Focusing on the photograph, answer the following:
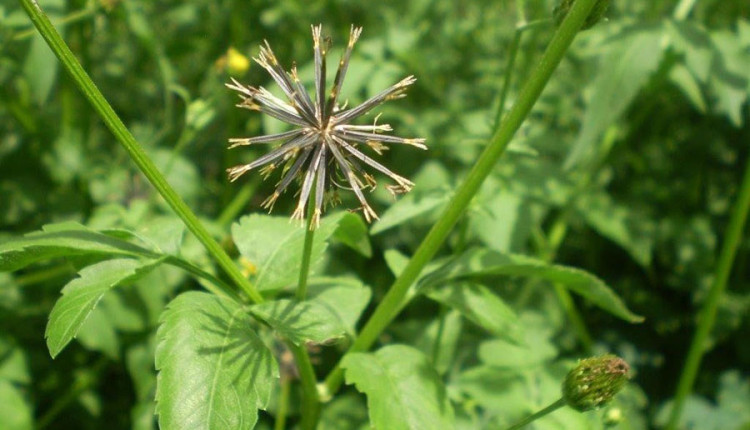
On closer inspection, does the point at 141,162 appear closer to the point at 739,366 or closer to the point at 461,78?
the point at 461,78

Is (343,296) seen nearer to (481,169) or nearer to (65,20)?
(481,169)

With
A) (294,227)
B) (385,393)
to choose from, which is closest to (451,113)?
(294,227)

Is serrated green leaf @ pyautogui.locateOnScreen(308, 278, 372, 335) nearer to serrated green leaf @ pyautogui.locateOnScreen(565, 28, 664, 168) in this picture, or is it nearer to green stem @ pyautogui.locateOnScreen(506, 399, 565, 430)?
green stem @ pyautogui.locateOnScreen(506, 399, 565, 430)

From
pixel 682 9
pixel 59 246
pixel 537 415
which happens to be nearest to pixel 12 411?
pixel 59 246

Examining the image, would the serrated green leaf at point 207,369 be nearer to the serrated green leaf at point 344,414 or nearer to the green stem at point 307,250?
the green stem at point 307,250

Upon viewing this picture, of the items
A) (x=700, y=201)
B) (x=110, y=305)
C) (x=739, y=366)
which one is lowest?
(x=739, y=366)

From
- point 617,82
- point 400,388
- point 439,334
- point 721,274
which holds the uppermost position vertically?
point 400,388

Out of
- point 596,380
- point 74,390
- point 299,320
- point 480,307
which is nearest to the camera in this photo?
point 299,320

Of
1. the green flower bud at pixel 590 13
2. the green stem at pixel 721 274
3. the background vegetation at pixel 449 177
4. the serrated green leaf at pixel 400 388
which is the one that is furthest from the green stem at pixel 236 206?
the green flower bud at pixel 590 13
